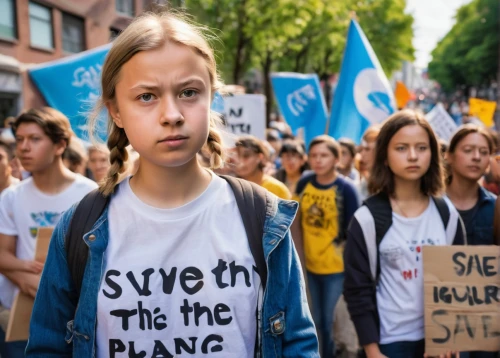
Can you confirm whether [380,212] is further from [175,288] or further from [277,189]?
[277,189]

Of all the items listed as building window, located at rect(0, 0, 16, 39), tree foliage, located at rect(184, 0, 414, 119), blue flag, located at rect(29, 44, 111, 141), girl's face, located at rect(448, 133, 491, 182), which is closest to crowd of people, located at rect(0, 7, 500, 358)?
girl's face, located at rect(448, 133, 491, 182)

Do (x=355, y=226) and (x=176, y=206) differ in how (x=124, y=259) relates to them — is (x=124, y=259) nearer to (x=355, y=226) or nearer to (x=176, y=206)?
(x=176, y=206)

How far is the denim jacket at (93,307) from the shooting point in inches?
59.2

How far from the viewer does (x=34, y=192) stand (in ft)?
10.0

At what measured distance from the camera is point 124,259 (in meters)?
1.52

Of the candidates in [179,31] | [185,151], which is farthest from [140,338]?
[179,31]

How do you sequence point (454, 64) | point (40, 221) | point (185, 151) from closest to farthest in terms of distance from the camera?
point (185, 151)
point (40, 221)
point (454, 64)

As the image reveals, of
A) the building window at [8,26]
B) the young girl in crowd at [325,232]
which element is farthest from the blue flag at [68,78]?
the building window at [8,26]

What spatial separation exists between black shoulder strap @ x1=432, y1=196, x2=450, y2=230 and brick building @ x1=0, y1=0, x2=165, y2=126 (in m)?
7.41

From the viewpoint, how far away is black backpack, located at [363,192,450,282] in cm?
259

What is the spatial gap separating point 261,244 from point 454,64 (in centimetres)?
5796

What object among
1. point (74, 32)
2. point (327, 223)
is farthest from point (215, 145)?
point (74, 32)

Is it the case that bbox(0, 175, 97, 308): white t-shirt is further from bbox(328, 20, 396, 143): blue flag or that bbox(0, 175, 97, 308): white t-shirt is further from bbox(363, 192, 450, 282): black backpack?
bbox(328, 20, 396, 143): blue flag

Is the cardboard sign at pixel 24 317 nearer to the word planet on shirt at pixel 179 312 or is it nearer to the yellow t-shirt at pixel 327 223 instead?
the word planet on shirt at pixel 179 312
